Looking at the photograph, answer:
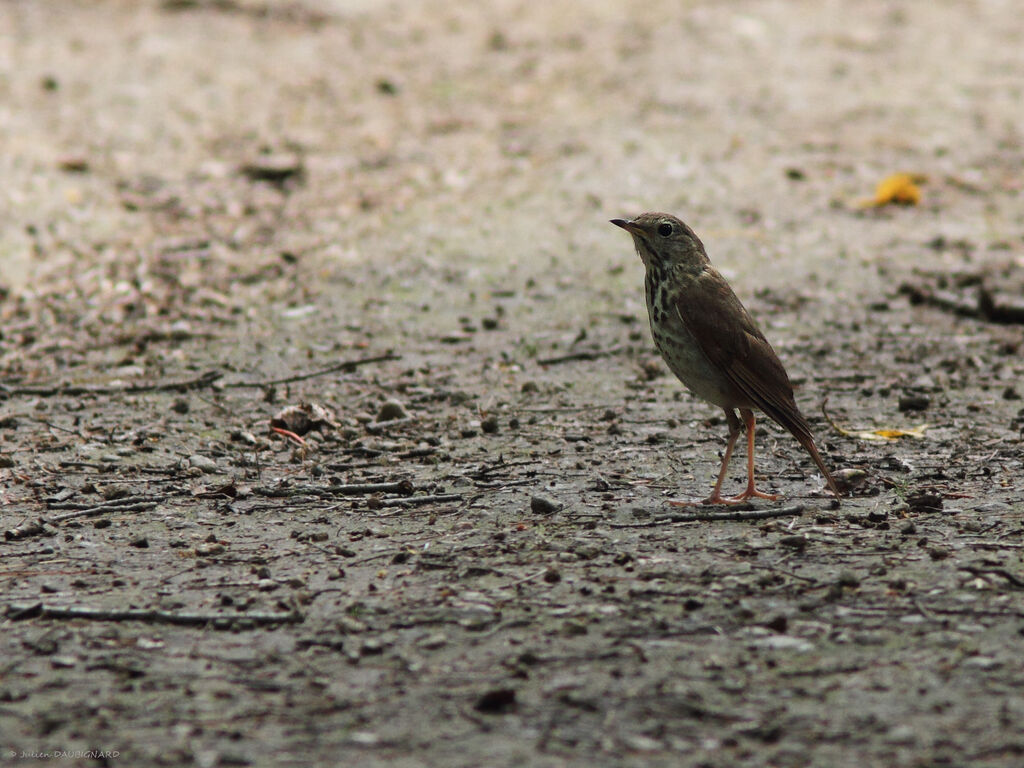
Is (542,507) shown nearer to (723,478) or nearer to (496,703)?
(723,478)

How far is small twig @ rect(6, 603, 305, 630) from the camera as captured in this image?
421 centimetres

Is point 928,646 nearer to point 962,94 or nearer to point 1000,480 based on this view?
point 1000,480

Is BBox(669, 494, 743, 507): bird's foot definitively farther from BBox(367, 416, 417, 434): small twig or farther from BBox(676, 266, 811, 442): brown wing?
BBox(367, 416, 417, 434): small twig

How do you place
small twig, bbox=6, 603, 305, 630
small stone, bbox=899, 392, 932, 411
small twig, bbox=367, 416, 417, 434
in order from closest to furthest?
small twig, bbox=6, 603, 305, 630
small twig, bbox=367, 416, 417, 434
small stone, bbox=899, 392, 932, 411

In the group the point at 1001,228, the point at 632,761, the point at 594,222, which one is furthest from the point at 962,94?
the point at 632,761

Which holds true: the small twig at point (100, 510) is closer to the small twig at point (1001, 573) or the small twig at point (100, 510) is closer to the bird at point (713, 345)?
the bird at point (713, 345)

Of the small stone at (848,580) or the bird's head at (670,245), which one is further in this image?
the bird's head at (670,245)

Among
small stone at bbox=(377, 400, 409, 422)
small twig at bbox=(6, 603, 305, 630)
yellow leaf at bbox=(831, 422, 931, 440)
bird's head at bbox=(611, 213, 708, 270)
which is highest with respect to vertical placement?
bird's head at bbox=(611, 213, 708, 270)

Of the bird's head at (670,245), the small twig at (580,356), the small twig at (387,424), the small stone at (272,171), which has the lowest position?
the small twig at (387,424)

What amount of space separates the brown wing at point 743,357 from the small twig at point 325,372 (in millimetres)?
2455

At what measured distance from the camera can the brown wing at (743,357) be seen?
5.27 m

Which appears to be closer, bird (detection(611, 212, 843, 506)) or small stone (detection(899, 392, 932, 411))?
bird (detection(611, 212, 843, 506))

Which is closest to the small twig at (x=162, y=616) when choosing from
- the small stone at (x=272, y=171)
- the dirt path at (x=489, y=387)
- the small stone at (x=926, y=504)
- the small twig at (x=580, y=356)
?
the dirt path at (x=489, y=387)

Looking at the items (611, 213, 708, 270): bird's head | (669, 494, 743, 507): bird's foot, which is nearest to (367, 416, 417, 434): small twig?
(611, 213, 708, 270): bird's head
